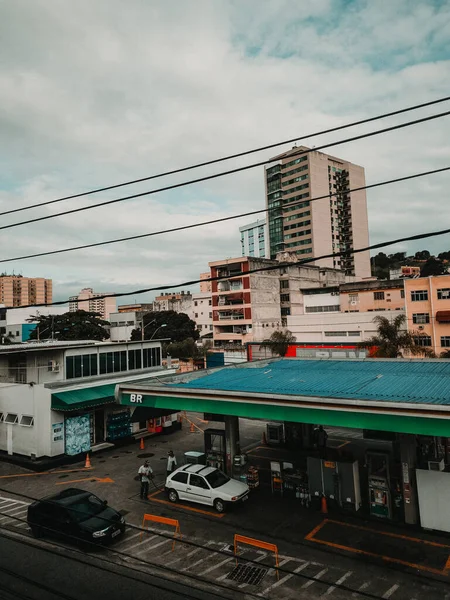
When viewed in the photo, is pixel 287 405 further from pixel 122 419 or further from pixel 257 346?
pixel 257 346

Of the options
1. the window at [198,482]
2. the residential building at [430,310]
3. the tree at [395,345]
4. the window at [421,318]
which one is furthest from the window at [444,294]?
the window at [198,482]

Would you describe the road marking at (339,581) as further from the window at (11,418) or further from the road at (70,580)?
the window at (11,418)

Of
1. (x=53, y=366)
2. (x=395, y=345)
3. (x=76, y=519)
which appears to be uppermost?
(x=53, y=366)

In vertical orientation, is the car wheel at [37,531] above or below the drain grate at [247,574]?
above

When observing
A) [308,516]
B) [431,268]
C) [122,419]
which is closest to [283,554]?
[308,516]

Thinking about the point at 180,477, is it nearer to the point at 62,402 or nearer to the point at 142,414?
the point at 142,414

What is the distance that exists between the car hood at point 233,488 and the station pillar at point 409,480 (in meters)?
6.10

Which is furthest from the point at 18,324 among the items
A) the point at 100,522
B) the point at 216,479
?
the point at 100,522

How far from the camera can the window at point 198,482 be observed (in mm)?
17317

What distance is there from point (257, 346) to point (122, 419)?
33.8 m

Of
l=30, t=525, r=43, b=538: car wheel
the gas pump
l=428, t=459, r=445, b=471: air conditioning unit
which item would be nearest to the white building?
l=30, t=525, r=43, b=538: car wheel

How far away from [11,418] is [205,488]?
1458 centimetres

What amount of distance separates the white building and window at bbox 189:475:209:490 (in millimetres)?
5552

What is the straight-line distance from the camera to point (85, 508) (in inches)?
591
